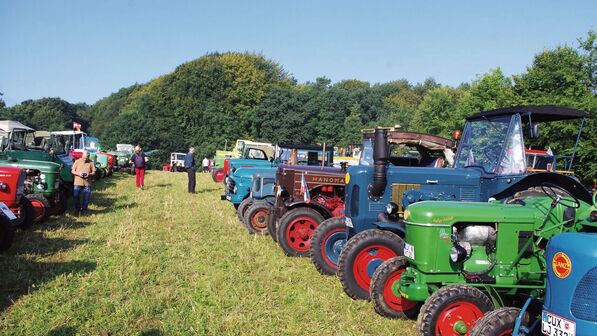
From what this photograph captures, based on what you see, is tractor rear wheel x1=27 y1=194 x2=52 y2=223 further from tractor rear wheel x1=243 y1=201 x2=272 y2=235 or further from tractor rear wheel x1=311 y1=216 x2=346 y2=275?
tractor rear wheel x1=311 y1=216 x2=346 y2=275

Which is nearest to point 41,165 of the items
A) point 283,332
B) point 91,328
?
point 91,328

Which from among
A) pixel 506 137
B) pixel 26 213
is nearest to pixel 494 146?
pixel 506 137

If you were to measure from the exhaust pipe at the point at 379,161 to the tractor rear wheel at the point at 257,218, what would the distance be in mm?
3991

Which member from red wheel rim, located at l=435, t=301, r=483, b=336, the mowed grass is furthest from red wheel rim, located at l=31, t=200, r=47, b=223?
red wheel rim, located at l=435, t=301, r=483, b=336

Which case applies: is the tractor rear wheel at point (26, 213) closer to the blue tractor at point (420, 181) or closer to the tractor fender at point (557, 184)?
the blue tractor at point (420, 181)

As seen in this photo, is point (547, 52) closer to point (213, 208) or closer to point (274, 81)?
point (213, 208)

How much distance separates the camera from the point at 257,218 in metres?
10.1

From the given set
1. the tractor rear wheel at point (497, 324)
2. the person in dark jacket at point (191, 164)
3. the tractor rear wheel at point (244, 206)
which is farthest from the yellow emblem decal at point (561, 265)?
the person in dark jacket at point (191, 164)

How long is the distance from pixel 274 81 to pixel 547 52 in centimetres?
3930

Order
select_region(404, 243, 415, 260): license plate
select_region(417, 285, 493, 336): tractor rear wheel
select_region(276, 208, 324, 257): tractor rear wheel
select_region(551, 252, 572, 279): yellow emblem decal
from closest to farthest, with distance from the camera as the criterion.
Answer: select_region(551, 252, 572, 279): yellow emblem decal < select_region(417, 285, 493, 336): tractor rear wheel < select_region(404, 243, 415, 260): license plate < select_region(276, 208, 324, 257): tractor rear wheel

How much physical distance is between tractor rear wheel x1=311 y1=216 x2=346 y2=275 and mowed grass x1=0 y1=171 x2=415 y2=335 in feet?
0.61

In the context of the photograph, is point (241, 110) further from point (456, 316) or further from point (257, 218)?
point (456, 316)

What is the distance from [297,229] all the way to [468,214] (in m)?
3.94

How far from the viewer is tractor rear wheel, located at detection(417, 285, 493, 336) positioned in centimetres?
419
